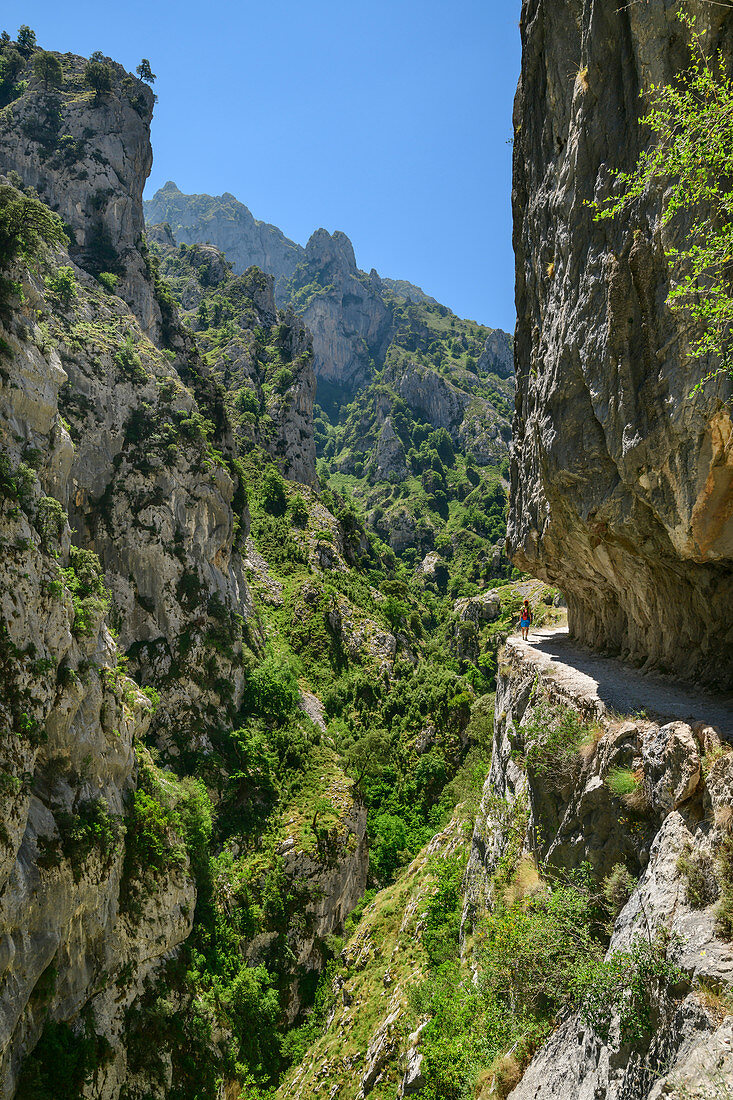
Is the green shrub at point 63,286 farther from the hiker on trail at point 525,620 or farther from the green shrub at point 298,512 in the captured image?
the hiker on trail at point 525,620

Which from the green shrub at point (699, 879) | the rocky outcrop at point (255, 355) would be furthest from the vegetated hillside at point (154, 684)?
the green shrub at point (699, 879)

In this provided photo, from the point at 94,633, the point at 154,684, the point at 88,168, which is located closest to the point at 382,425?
the point at 88,168

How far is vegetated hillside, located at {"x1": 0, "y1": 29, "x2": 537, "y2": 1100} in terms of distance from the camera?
1936cm

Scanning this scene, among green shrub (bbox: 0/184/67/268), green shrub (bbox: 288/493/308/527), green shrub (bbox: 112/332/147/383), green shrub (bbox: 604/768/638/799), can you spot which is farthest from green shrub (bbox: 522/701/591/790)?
green shrub (bbox: 288/493/308/527)

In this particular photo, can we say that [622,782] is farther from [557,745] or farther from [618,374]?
[618,374]

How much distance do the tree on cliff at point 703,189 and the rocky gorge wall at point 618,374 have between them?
40cm

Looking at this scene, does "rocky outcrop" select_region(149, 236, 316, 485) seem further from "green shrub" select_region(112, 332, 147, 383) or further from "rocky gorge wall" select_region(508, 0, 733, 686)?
"rocky gorge wall" select_region(508, 0, 733, 686)

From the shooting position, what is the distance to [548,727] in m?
13.6

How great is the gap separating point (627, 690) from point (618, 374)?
315 inches

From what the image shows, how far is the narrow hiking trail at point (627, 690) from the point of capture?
10.2 meters

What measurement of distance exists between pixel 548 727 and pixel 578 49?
19474 millimetres

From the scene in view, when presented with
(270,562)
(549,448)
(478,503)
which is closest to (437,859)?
(549,448)

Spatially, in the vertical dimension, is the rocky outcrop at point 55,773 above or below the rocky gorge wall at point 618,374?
below

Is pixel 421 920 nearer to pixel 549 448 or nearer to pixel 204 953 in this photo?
pixel 204 953
